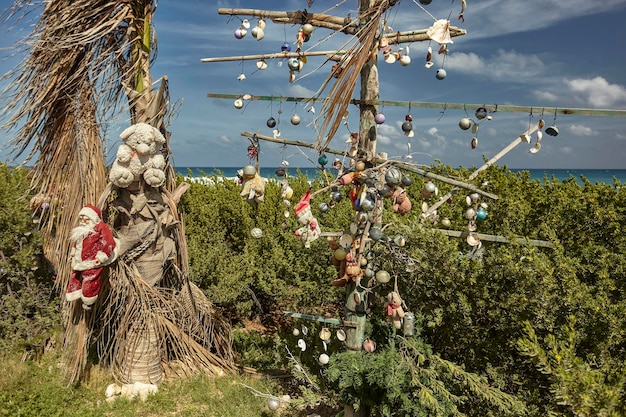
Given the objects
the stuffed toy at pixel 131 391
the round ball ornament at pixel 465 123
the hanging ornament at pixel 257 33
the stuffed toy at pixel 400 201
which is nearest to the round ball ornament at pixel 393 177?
the stuffed toy at pixel 400 201

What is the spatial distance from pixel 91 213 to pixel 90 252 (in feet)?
1.13

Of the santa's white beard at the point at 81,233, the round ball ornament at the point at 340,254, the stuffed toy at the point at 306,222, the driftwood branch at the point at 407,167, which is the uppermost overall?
the driftwood branch at the point at 407,167

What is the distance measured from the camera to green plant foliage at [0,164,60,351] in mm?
5090

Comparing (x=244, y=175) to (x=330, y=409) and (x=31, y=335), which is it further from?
(x=31, y=335)

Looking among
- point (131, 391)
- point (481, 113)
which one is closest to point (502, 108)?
point (481, 113)

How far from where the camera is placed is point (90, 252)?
3924 mm

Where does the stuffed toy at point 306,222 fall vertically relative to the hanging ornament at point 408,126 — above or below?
below

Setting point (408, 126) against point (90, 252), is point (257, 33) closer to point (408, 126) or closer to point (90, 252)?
point (408, 126)

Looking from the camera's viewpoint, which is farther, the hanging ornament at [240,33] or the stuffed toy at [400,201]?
the hanging ornament at [240,33]

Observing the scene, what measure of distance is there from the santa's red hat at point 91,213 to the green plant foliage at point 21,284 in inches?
60.3

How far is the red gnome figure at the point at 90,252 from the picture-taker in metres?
3.91

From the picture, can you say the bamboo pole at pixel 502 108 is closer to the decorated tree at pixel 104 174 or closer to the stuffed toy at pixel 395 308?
the stuffed toy at pixel 395 308

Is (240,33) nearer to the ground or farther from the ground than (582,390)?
farther from the ground

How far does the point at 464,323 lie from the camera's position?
303 cm
